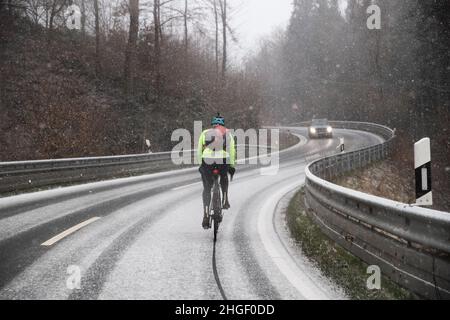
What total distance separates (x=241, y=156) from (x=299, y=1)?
5210 centimetres

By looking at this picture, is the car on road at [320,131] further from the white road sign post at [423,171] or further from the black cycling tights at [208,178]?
the white road sign post at [423,171]

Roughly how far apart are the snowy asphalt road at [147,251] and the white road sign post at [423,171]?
5.32 ft

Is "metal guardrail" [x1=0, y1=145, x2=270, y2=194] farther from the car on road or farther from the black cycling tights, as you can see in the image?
the car on road

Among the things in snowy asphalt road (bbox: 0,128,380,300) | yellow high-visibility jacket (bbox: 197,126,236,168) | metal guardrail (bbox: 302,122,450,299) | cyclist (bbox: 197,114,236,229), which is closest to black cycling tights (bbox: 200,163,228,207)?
cyclist (bbox: 197,114,236,229)

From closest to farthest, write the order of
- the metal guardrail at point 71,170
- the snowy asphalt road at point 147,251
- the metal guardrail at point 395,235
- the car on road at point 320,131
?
the metal guardrail at point 395,235
the snowy asphalt road at point 147,251
the metal guardrail at point 71,170
the car on road at point 320,131

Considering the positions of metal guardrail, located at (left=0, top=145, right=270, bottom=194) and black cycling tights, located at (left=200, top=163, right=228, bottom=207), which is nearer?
black cycling tights, located at (left=200, top=163, right=228, bottom=207)

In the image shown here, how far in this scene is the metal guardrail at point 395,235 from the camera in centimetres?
359

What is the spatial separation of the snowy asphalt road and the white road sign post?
1.62 metres

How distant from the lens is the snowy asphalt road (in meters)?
4.35

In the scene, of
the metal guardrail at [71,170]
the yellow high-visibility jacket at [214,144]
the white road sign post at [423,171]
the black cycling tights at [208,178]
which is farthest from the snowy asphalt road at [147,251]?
the white road sign post at [423,171]

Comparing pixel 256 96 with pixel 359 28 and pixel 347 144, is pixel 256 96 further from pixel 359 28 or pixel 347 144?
pixel 359 28

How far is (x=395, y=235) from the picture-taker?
14.2ft

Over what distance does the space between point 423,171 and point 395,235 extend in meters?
1.06

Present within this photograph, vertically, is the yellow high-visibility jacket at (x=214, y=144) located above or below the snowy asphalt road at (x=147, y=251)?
above
